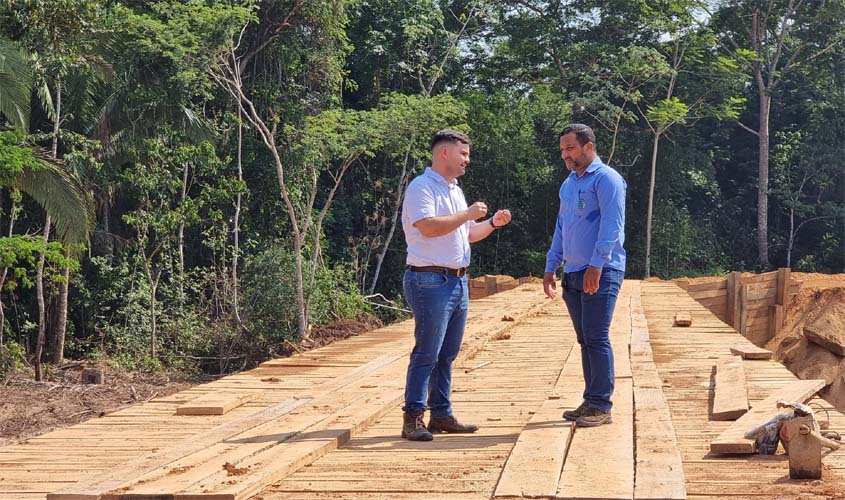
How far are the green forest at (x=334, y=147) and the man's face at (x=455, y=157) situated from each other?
9.74 meters

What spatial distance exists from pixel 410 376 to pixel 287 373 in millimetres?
2820

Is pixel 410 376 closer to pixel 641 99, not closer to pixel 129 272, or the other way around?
pixel 129 272

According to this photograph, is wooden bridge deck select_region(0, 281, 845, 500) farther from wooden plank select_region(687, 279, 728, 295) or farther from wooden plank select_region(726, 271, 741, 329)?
wooden plank select_region(687, 279, 728, 295)

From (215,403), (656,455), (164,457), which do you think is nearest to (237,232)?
(215,403)

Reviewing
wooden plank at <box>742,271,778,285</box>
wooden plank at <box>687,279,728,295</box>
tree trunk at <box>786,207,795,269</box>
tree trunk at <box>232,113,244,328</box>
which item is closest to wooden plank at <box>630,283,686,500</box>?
wooden plank at <box>687,279,728,295</box>

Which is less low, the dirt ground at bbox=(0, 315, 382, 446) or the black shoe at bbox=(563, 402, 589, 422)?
the black shoe at bbox=(563, 402, 589, 422)

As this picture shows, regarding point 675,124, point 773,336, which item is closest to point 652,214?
point 675,124

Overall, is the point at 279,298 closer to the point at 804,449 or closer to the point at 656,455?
the point at 656,455

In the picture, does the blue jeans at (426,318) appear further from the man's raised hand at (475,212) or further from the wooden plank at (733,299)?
the wooden plank at (733,299)

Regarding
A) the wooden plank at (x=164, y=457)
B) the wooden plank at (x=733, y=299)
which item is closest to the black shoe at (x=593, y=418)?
the wooden plank at (x=164, y=457)

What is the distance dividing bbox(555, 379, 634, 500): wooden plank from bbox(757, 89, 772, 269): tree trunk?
973 inches

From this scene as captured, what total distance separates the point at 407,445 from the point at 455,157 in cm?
133

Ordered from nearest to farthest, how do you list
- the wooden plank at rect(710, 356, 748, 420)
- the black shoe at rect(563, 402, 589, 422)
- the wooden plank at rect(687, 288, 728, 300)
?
1. the black shoe at rect(563, 402, 589, 422)
2. the wooden plank at rect(710, 356, 748, 420)
3. the wooden plank at rect(687, 288, 728, 300)

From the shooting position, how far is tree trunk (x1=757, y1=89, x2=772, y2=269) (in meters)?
28.4
